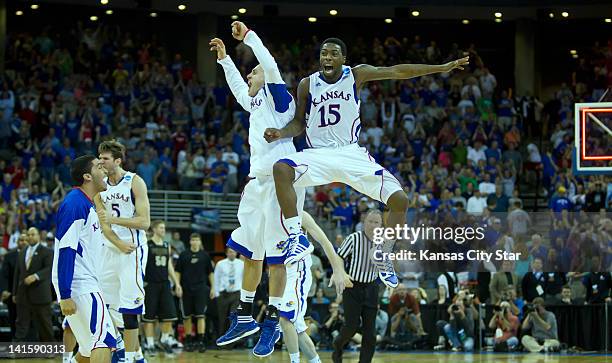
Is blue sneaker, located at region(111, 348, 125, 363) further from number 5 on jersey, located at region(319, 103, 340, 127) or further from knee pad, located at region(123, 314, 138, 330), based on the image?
number 5 on jersey, located at region(319, 103, 340, 127)

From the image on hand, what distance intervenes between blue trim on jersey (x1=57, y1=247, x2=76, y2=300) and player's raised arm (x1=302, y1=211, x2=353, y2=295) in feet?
8.97

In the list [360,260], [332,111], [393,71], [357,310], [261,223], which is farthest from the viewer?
[360,260]

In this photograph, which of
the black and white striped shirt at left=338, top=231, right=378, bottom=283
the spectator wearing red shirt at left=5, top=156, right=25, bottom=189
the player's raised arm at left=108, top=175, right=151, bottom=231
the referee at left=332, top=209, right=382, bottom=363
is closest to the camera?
the player's raised arm at left=108, top=175, right=151, bottom=231

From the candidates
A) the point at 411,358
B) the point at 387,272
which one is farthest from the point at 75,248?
the point at 411,358

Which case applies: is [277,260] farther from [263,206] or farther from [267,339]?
[267,339]

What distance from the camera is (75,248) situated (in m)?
Answer: 9.78

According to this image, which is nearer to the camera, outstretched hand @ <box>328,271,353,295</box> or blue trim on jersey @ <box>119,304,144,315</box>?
outstretched hand @ <box>328,271,353,295</box>

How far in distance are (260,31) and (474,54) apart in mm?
7035

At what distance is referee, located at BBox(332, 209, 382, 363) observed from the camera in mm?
13160

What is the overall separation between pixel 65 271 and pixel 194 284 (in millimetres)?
10077

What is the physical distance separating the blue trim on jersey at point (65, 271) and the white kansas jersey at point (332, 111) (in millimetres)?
2517

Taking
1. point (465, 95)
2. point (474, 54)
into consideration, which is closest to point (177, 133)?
point (465, 95)

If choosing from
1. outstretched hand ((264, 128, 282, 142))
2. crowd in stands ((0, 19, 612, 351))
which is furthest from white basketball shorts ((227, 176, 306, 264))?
crowd in stands ((0, 19, 612, 351))

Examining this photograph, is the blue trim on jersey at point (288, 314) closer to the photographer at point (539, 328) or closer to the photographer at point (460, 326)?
the photographer at point (460, 326)
